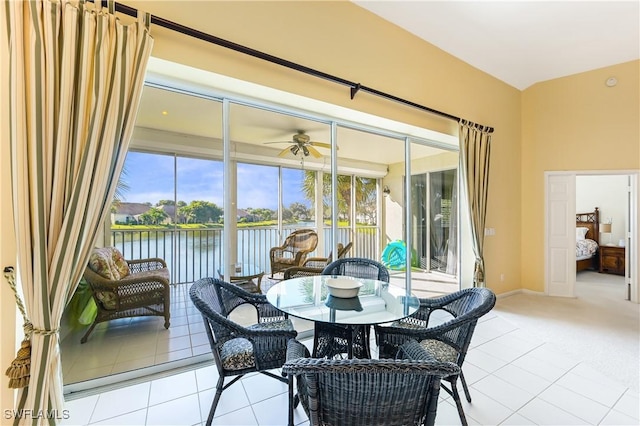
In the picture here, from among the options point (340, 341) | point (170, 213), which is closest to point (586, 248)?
point (340, 341)

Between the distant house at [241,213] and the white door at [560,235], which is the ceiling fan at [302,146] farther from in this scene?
the white door at [560,235]

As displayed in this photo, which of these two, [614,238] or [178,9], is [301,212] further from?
[614,238]

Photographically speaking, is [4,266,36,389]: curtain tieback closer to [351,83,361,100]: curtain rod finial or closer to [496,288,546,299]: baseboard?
[351,83,361,100]: curtain rod finial

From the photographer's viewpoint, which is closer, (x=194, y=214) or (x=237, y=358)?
(x=237, y=358)

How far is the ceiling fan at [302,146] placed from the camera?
136 inches

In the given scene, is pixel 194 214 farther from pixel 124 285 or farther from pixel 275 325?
pixel 275 325

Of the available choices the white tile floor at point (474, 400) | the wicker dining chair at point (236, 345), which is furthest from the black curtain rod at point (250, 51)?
the white tile floor at point (474, 400)

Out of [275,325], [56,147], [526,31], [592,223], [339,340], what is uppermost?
[526,31]

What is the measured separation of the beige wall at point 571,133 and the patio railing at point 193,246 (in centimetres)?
395

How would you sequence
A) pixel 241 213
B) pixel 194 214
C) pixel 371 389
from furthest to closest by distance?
pixel 241 213
pixel 194 214
pixel 371 389

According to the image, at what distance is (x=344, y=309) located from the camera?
1836 mm

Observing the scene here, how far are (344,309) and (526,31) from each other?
167 inches

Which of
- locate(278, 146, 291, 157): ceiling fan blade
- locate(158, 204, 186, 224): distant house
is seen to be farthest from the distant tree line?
locate(278, 146, 291, 157): ceiling fan blade

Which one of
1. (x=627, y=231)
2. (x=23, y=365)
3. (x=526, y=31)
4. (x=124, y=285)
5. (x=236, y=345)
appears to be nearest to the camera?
(x=23, y=365)
